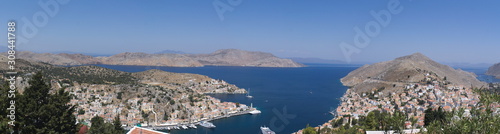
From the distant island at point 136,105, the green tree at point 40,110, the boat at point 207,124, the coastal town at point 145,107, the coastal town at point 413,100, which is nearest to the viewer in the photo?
the green tree at point 40,110

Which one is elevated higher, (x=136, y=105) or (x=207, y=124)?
(x=136, y=105)

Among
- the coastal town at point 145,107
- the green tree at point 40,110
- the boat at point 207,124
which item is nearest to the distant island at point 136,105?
the coastal town at point 145,107

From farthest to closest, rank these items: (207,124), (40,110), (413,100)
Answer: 1. (413,100)
2. (207,124)
3. (40,110)

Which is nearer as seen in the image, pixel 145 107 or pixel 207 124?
pixel 207 124

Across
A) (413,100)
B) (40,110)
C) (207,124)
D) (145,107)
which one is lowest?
(207,124)

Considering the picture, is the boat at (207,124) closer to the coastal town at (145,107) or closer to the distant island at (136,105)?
the coastal town at (145,107)

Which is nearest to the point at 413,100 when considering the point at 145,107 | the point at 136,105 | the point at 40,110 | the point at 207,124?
the point at 207,124

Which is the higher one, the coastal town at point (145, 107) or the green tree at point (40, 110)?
the green tree at point (40, 110)

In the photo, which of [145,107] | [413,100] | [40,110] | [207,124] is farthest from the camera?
[413,100]

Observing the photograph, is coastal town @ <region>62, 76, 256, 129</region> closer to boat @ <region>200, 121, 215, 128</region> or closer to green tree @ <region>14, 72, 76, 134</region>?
boat @ <region>200, 121, 215, 128</region>

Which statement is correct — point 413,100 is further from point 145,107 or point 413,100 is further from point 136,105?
point 136,105

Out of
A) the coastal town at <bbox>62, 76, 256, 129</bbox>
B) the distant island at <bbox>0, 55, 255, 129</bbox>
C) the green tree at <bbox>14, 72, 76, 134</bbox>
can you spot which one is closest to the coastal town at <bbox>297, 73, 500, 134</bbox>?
the coastal town at <bbox>62, 76, 256, 129</bbox>

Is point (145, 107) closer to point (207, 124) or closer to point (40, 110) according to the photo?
point (207, 124)
